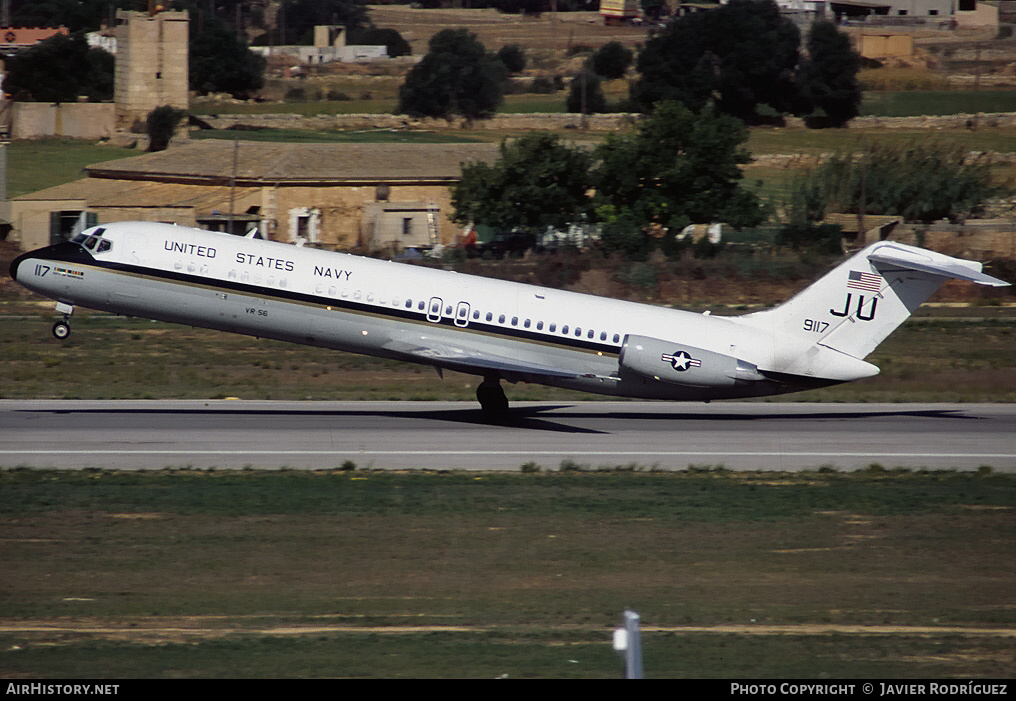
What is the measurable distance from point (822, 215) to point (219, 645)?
63927 mm

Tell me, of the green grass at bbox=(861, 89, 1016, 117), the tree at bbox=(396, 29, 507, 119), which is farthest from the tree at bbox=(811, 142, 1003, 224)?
the tree at bbox=(396, 29, 507, 119)

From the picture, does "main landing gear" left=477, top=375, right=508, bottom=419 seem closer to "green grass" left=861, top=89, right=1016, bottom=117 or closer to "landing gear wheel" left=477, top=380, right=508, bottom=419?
"landing gear wheel" left=477, top=380, right=508, bottom=419

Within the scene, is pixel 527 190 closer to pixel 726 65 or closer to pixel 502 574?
pixel 502 574

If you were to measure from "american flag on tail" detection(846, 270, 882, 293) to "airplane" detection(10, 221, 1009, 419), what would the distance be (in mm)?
24

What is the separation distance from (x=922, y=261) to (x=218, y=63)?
373 ft

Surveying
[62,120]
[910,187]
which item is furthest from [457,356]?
[62,120]

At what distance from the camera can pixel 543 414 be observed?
31.9 metres

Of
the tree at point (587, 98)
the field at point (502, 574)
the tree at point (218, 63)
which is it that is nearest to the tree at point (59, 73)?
the tree at point (218, 63)

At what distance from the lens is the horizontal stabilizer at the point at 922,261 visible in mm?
26969

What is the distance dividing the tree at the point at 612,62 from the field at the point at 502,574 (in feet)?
385

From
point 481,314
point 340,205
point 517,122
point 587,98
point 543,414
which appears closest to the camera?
point 481,314

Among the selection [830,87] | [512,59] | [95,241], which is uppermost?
[512,59]

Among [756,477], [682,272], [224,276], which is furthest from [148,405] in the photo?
[682,272]

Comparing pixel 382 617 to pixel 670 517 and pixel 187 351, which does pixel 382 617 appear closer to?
pixel 670 517
